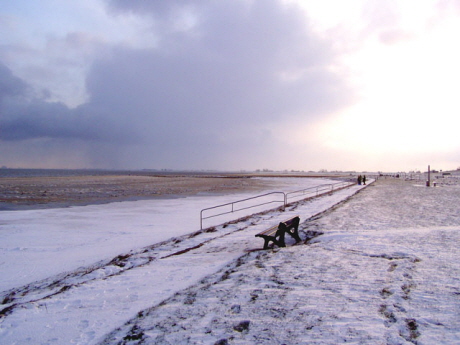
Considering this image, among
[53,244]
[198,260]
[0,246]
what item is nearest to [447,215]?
[198,260]

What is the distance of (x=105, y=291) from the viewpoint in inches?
208

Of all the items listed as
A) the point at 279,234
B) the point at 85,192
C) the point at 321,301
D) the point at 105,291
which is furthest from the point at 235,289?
the point at 85,192

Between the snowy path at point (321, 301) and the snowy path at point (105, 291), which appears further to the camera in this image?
the snowy path at point (105, 291)

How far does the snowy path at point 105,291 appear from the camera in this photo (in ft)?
13.2

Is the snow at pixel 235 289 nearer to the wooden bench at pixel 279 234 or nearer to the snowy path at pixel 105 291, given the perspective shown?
the snowy path at pixel 105 291

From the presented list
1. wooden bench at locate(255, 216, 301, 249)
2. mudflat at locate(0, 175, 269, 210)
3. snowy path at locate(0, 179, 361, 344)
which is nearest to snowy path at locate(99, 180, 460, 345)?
snowy path at locate(0, 179, 361, 344)

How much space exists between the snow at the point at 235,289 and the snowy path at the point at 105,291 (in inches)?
0.9

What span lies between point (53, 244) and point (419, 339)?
33.3 feet

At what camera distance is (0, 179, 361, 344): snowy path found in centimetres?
402

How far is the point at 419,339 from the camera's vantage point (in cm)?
334

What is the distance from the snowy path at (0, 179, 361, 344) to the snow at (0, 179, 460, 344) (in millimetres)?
24

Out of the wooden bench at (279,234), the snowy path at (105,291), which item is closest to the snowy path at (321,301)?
the snowy path at (105,291)

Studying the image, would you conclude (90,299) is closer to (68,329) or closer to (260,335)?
(68,329)

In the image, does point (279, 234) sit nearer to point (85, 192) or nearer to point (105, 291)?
point (105, 291)
